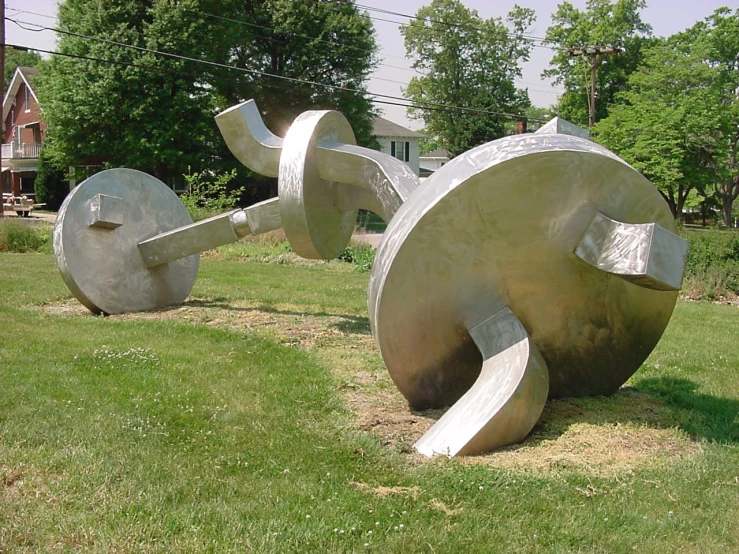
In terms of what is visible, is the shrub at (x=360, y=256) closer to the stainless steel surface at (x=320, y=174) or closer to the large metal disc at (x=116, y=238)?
the large metal disc at (x=116, y=238)

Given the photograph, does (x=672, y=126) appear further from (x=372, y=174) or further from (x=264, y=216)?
(x=372, y=174)

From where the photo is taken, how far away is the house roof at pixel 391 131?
5412cm

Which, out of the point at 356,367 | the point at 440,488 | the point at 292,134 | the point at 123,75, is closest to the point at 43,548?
the point at 440,488

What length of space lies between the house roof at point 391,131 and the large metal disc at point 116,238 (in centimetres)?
4435

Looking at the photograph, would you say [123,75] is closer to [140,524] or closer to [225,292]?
[225,292]

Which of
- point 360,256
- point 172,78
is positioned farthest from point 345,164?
point 172,78

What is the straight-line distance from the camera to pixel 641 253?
15.8 feet

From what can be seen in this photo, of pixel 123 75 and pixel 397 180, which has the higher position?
pixel 123 75

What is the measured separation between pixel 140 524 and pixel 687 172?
114ft

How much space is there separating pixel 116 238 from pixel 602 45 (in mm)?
42497

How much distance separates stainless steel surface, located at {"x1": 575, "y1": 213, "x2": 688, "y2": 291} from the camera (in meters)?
4.79

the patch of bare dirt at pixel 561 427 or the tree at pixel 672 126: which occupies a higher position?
the tree at pixel 672 126

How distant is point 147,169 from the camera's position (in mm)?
32344

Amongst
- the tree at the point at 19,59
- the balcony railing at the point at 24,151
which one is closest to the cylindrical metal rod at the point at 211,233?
the balcony railing at the point at 24,151
